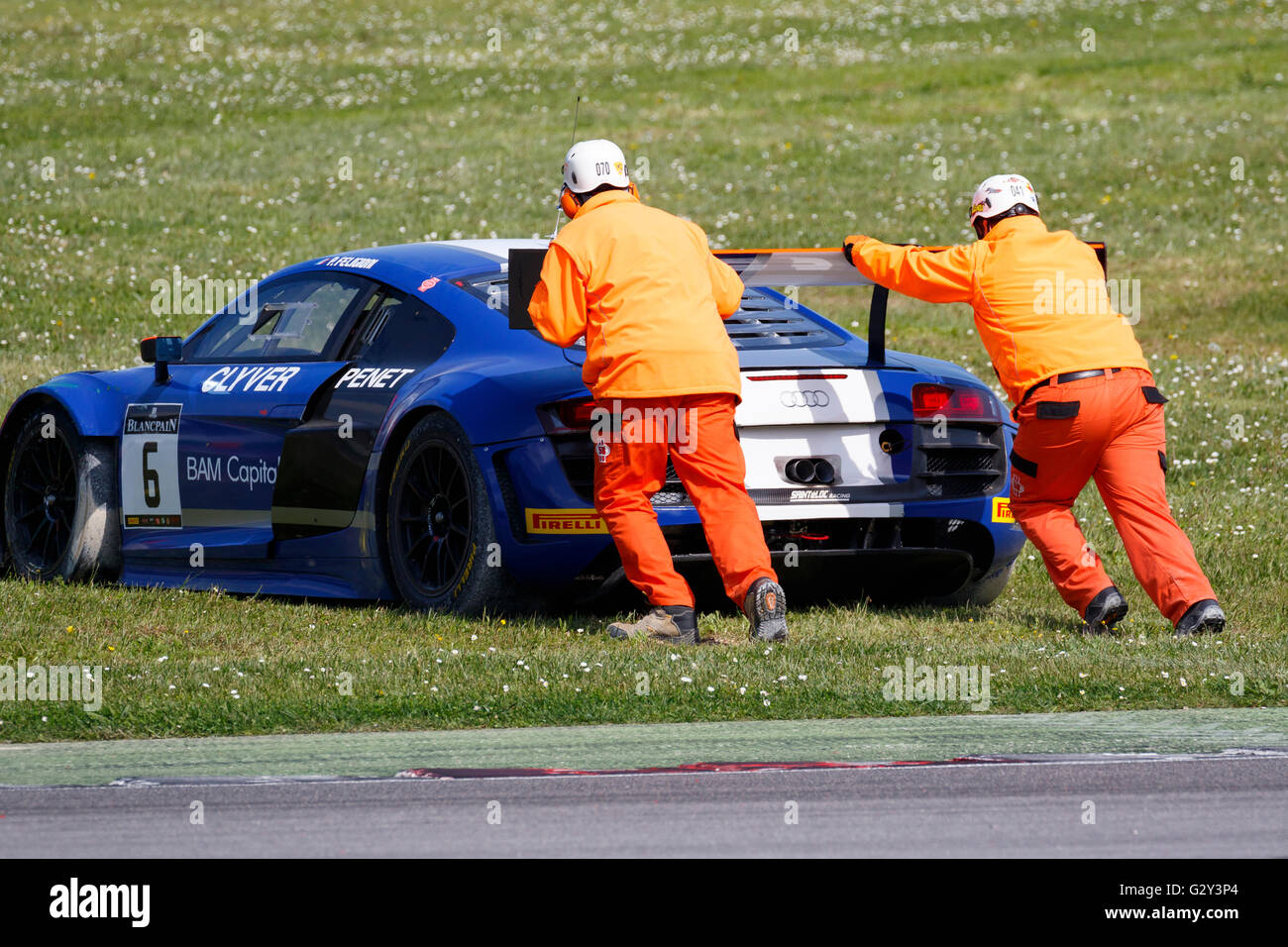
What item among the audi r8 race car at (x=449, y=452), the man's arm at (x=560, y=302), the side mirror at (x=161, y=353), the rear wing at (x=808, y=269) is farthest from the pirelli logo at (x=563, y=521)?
the side mirror at (x=161, y=353)

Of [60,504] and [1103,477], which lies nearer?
[1103,477]

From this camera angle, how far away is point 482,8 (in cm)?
4022

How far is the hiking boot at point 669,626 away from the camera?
22.2ft

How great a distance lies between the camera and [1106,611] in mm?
7340

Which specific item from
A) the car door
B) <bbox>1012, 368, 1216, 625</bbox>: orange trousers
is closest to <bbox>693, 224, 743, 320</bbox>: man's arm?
<bbox>1012, 368, 1216, 625</bbox>: orange trousers

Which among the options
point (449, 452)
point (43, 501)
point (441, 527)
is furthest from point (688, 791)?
point (43, 501)

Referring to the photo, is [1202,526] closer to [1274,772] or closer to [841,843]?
[1274,772]

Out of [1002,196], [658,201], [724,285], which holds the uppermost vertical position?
[658,201]

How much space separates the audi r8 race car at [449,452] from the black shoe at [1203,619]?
2.86 ft

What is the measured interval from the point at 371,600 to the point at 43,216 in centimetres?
1384

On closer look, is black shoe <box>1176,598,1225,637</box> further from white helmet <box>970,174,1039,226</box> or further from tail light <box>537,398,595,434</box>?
tail light <box>537,398,595,434</box>

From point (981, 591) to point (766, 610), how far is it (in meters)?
1.75
